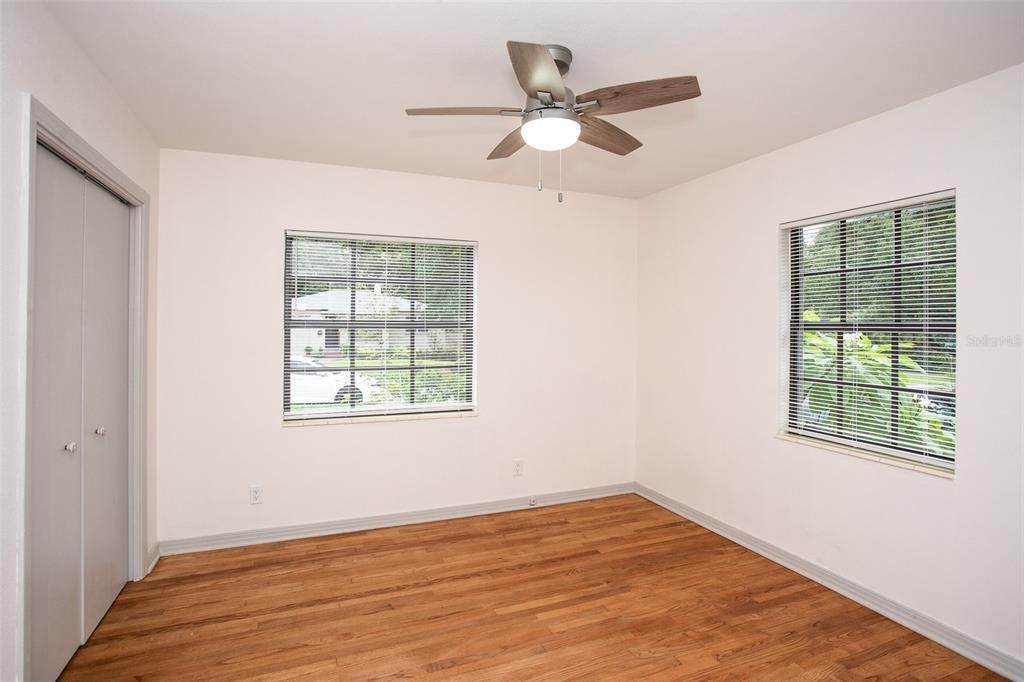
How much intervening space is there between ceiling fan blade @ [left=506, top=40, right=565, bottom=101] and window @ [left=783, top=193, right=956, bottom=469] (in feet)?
6.95

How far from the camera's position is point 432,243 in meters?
4.18

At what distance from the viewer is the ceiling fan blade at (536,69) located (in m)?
1.75

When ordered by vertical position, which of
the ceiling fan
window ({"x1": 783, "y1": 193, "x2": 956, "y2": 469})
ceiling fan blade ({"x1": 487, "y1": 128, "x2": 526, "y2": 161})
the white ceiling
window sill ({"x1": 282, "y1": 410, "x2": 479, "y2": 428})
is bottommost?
window sill ({"x1": 282, "y1": 410, "x2": 479, "y2": 428})

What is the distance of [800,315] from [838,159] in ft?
3.15

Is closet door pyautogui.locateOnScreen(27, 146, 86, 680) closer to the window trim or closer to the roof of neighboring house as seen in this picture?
the roof of neighboring house

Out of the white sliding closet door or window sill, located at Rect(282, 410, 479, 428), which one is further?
window sill, located at Rect(282, 410, 479, 428)

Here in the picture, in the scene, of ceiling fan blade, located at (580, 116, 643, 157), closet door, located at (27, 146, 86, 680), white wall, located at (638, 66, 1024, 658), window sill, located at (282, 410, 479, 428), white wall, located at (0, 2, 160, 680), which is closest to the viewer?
white wall, located at (0, 2, 160, 680)

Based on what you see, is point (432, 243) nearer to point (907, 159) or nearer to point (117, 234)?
point (117, 234)

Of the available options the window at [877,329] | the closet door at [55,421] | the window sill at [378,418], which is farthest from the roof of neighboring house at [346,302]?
the window at [877,329]

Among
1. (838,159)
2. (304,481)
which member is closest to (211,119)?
(304,481)

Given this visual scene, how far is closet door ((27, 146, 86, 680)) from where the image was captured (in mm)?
1987

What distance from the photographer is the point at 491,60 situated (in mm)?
2336

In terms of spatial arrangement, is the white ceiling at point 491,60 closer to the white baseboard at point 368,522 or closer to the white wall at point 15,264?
the white wall at point 15,264

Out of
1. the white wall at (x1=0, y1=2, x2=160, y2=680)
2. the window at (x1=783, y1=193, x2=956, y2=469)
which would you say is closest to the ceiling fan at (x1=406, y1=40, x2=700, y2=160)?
the white wall at (x1=0, y1=2, x2=160, y2=680)
